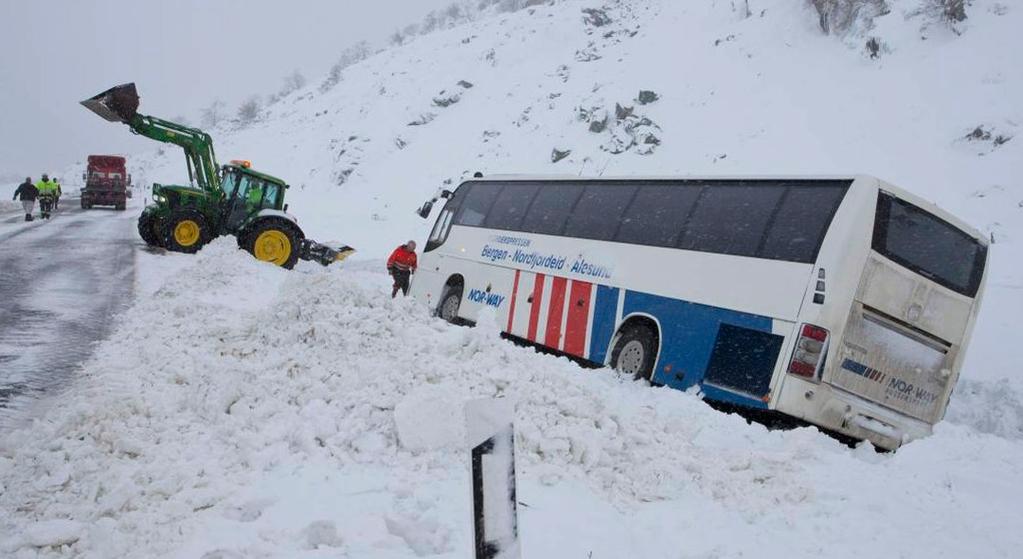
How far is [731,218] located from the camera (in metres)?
7.95

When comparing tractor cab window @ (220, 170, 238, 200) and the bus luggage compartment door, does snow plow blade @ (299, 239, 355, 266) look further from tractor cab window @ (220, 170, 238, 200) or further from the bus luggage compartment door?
the bus luggage compartment door

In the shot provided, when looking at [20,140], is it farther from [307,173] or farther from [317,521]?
[317,521]

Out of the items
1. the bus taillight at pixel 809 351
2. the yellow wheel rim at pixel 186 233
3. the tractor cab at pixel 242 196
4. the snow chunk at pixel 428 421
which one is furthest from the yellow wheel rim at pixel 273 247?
the bus taillight at pixel 809 351

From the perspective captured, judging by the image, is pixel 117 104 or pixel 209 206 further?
pixel 209 206

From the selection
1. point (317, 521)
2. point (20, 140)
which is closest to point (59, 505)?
point (317, 521)

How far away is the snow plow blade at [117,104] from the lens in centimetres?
1507

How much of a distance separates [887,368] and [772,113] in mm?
21444

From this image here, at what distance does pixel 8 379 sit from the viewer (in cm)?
593

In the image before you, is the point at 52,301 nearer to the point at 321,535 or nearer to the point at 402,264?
the point at 402,264

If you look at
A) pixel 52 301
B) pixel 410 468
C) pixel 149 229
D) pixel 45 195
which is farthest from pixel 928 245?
pixel 45 195

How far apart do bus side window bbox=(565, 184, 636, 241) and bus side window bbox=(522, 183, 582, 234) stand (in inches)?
6.8

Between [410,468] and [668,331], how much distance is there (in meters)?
4.35

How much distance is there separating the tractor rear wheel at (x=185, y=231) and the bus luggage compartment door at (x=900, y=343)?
13.7 meters

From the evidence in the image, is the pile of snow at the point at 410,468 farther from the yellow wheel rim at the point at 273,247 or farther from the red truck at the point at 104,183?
the red truck at the point at 104,183
